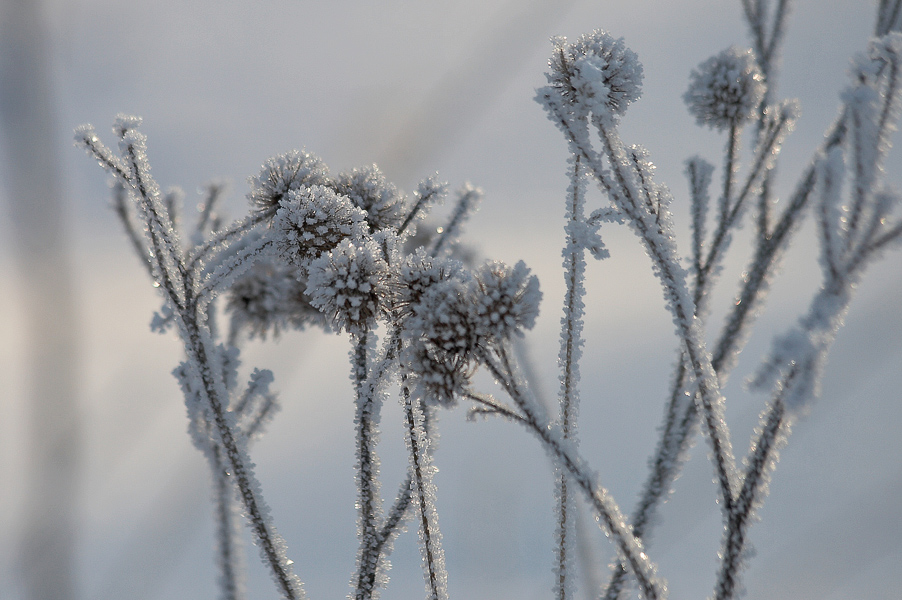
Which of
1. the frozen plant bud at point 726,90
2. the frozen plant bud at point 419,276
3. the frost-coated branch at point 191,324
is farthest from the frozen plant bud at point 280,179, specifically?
the frozen plant bud at point 726,90

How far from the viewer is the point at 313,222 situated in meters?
0.76

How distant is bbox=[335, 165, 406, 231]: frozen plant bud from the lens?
90 cm

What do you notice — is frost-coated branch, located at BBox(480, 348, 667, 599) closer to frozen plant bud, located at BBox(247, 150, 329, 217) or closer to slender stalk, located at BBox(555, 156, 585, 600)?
slender stalk, located at BBox(555, 156, 585, 600)

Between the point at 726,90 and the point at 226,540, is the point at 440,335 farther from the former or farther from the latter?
the point at 726,90

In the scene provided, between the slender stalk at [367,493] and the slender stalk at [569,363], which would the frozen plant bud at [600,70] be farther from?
the slender stalk at [367,493]

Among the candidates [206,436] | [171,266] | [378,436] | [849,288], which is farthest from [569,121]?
[206,436]

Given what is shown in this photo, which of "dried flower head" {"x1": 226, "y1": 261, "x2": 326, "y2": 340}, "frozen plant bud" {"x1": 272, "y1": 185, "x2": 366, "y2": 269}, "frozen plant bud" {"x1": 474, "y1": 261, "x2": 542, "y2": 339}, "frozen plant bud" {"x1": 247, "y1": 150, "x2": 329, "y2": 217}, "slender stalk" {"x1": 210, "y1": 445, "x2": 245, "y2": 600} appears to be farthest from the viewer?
"dried flower head" {"x1": 226, "y1": 261, "x2": 326, "y2": 340}

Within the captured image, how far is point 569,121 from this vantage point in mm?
683

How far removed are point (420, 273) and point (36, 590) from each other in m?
0.48

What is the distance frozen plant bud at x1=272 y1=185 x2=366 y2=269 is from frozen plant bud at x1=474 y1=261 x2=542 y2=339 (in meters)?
0.22

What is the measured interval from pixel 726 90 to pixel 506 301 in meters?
0.84

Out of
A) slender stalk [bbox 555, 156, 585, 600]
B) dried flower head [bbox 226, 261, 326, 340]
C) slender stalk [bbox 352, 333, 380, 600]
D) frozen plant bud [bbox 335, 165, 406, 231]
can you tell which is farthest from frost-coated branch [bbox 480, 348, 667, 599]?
dried flower head [bbox 226, 261, 326, 340]

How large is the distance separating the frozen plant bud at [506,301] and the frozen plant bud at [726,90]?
2.51 ft

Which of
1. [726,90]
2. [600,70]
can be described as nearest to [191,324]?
[600,70]
